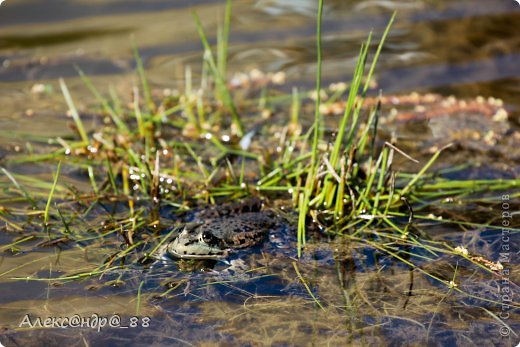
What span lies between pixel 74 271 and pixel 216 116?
166cm

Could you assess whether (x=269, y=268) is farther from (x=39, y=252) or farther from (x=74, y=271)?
(x=39, y=252)

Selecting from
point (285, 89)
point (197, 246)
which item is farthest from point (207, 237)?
point (285, 89)

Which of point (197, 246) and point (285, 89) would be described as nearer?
point (197, 246)

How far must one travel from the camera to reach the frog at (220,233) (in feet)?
9.05

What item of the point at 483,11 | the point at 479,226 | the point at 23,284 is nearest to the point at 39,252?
the point at 23,284

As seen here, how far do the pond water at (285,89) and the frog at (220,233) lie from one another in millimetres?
90

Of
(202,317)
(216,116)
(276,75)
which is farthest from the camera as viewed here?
(276,75)

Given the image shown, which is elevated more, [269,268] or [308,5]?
[308,5]

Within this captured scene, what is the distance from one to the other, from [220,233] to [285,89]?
2.05 m

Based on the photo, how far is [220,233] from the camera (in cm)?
281

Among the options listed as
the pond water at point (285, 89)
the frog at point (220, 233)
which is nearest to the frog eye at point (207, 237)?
the frog at point (220, 233)

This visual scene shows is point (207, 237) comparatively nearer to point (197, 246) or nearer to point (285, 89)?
point (197, 246)

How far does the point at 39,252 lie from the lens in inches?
111

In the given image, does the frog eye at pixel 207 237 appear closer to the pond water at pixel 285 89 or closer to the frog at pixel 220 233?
the frog at pixel 220 233
